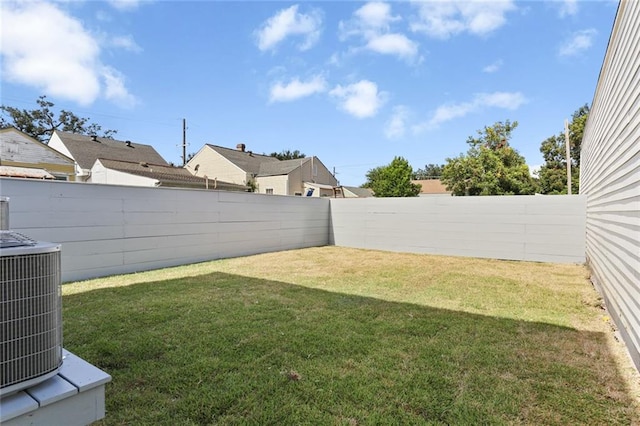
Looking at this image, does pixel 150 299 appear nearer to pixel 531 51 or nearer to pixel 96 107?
pixel 531 51

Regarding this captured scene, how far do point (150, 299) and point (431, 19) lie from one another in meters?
8.70

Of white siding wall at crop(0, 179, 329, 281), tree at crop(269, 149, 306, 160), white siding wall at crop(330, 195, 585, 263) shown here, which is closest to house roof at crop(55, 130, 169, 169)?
white siding wall at crop(0, 179, 329, 281)

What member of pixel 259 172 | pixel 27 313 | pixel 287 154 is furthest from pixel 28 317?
pixel 287 154

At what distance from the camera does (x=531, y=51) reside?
30.6 feet

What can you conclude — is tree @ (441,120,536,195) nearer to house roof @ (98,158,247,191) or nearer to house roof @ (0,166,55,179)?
house roof @ (98,158,247,191)

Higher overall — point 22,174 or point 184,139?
point 184,139

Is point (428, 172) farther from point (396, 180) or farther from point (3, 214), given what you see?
point (3, 214)

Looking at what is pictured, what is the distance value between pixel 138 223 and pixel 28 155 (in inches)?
432

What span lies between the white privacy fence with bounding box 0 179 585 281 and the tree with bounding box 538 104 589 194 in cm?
1642

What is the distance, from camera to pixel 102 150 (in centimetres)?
1883

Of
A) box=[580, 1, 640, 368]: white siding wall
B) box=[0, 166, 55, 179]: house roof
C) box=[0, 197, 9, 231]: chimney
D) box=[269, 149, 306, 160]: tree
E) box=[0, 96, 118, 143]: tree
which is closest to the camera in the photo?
box=[0, 197, 9, 231]: chimney

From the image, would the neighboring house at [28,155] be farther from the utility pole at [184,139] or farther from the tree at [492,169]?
the tree at [492,169]

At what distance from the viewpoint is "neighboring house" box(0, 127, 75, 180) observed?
12.3 meters

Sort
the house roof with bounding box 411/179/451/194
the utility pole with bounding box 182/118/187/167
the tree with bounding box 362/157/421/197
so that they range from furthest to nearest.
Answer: the house roof with bounding box 411/179/451/194
the utility pole with bounding box 182/118/187/167
the tree with bounding box 362/157/421/197
